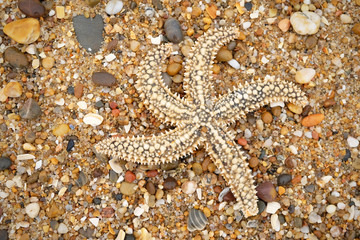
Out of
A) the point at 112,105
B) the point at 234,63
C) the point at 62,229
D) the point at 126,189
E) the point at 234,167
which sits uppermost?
the point at 234,63

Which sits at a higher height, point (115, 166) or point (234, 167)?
point (234, 167)

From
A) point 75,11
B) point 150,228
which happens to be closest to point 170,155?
point 150,228

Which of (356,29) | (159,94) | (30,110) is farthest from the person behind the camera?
(356,29)

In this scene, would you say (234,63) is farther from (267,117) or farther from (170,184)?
(170,184)

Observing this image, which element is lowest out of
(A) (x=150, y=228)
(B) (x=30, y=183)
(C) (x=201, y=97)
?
(A) (x=150, y=228)

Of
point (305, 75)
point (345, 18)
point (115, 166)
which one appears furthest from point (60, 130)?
point (345, 18)

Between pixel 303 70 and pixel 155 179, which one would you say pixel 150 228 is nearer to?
pixel 155 179

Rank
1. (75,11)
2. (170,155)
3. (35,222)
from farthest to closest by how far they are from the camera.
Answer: (75,11) → (35,222) → (170,155)

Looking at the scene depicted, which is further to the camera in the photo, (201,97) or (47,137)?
(47,137)
